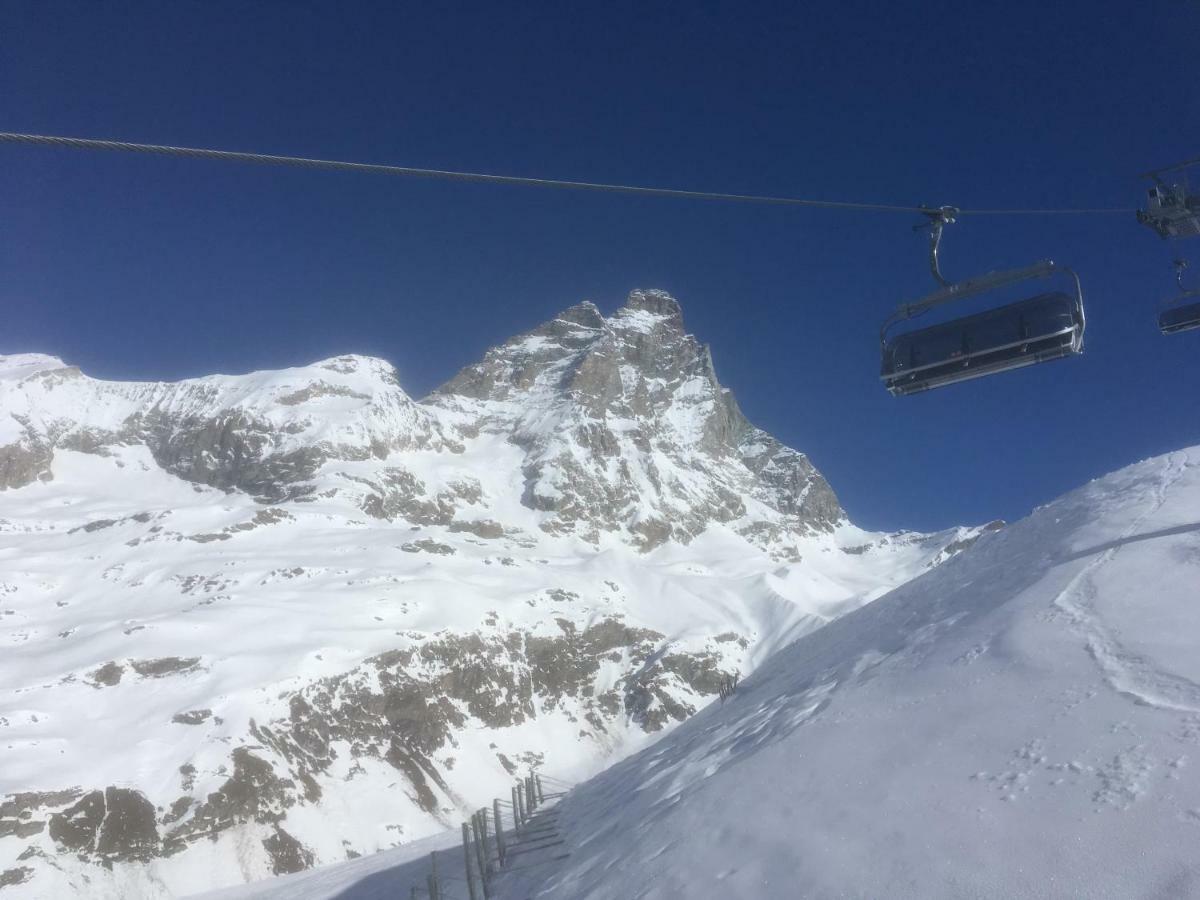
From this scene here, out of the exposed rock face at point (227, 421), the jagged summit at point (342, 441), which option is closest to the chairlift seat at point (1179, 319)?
the jagged summit at point (342, 441)

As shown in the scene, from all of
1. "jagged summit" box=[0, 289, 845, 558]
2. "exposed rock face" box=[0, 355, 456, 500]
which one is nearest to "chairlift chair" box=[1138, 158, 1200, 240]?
"jagged summit" box=[0, 289, 845, 558]

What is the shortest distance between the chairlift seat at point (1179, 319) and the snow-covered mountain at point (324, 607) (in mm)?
71320

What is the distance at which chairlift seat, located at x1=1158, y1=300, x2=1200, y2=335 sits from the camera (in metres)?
16.0

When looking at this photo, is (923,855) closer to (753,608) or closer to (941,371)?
(941,371)

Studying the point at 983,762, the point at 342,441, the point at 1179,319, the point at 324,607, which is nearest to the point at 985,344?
the point at 983,762

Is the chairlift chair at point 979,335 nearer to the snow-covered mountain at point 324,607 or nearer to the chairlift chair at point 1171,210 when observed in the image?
the chairlift chair at point 1171,210

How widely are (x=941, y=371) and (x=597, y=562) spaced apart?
13569 centimetres

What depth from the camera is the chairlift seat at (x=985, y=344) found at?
441 inches

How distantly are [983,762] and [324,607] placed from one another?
9840cm

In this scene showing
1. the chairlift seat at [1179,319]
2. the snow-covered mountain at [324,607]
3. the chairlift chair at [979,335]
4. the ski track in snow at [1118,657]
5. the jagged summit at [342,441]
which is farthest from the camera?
the jagged summit at [342,441]

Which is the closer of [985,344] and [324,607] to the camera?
[985,344]

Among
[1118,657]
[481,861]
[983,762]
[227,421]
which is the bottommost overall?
[481,861]

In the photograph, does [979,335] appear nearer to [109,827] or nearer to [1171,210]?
[1171,210]

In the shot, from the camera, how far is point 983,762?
28.2ft
